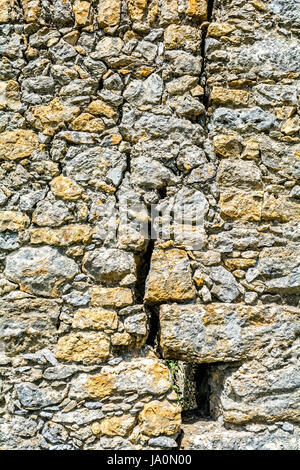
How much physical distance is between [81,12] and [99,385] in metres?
2.07

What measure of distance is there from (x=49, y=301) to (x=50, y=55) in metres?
1.39

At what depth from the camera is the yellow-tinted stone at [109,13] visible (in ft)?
7.38

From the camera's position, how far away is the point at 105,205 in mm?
2189

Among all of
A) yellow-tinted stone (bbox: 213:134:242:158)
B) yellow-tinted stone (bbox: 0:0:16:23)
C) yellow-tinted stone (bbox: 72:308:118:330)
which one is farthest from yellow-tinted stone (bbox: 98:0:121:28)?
yellow-tinted stone (bbox: 72:308:118:330)

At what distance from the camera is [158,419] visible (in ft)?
6.72

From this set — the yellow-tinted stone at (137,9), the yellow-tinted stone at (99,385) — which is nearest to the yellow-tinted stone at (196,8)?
the yellow-tinted stone at (137,9)

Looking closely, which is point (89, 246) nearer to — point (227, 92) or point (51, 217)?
point (51, 217)

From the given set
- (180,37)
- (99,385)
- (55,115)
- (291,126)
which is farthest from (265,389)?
(180,37)

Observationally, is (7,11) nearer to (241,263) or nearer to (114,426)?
(241,263)

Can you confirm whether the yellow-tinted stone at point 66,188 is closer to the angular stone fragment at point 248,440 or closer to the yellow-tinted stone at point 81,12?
the yellow-tinted stone at point 81,12

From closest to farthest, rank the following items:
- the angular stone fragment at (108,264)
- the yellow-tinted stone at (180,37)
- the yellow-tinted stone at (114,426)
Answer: the yellow-tinted stone at (114,426), the angular stone fragment at (108,264), the yellow-tinted stone at (180,37)

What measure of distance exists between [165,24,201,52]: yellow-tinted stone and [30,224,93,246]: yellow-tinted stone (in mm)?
1143

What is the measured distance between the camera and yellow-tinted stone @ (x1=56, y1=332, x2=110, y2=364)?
2.08 meters

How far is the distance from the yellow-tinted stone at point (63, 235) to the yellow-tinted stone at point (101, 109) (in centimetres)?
64
